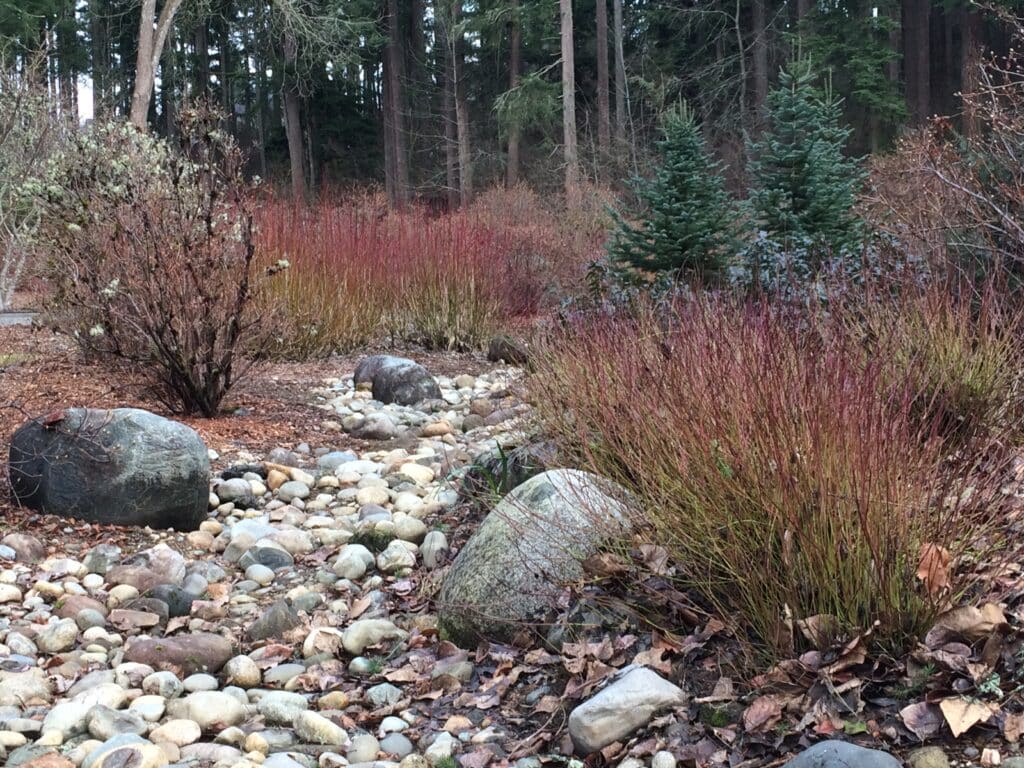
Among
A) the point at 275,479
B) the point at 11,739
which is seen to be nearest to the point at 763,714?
the point at 11,739

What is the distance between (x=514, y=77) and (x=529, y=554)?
23.1 m

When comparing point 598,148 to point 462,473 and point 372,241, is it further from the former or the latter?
point 462,473

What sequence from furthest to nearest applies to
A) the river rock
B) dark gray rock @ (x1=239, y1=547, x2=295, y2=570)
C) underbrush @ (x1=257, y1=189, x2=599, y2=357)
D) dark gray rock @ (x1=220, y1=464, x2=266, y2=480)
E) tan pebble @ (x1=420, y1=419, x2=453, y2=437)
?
underbrush @ (x1=257, y1=189, x2=599, y2=357) < tan pebble @ (x1=420, y1=419, x2=453, y2=437) < dark gray rock @ (x1=220, y1=464, x2=266, y2=480) < dark gray rock @ (x1=239, y1=547, x2=295, y2=570) < the river rock

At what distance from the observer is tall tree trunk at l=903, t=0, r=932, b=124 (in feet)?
67.9

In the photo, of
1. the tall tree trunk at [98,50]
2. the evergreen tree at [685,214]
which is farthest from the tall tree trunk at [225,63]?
the evergreen tree at [685,214]

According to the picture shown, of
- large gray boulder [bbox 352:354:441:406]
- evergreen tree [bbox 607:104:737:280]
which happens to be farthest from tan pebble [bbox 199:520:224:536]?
evergreen tree [bbox 607:104:737:280]

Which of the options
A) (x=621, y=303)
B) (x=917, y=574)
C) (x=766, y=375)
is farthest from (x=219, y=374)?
(x=917, y=574)

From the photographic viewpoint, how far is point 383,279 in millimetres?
9695

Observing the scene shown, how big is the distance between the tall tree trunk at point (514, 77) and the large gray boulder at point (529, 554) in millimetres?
20394

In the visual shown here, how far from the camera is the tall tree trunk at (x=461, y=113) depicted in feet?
82.2

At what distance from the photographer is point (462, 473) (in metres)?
4.95

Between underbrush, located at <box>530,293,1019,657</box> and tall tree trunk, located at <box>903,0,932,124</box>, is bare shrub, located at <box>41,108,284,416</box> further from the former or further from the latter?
tall tree trunk, located at <box>903,0,932,124</box>

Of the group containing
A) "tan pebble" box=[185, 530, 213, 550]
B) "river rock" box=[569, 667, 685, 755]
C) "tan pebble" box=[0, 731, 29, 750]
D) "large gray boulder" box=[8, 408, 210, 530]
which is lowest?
"tan pebble" box=[0, 731, 29, 750]

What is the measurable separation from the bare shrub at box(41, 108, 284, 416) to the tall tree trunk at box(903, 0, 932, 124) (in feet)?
60.8
